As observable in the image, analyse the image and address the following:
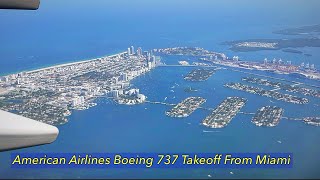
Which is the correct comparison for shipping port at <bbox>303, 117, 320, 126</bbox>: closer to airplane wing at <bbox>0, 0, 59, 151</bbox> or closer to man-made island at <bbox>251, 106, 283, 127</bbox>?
man-made island at <bbox>251, 106, 283, 127</bbox>

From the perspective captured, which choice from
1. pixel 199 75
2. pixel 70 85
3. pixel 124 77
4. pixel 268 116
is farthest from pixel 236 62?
pixel 70 85

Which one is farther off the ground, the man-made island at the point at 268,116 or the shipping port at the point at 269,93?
the shipping port at the point at 269,93

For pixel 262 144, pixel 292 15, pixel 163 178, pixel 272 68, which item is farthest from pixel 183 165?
pixel 292 15

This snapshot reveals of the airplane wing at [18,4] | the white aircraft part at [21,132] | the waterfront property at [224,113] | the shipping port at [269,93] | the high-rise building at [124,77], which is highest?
the airplane wing at [18,4]

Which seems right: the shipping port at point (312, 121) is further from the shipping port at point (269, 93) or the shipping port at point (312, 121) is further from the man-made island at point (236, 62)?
the man-made island at point (236, 62)

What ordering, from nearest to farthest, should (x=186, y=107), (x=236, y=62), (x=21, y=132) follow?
(x=21, y=132), (x=186, y=107), (x=236, y=62)

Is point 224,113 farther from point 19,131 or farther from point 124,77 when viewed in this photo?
point 19,131

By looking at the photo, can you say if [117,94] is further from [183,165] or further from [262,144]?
[262,144]

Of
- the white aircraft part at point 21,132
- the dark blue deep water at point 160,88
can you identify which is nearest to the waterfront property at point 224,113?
the dark blue deep water at point 160,88

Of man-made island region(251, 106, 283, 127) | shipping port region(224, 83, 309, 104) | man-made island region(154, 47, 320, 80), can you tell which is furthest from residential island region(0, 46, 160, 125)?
man-made island region(251, 106, 283, 127)
